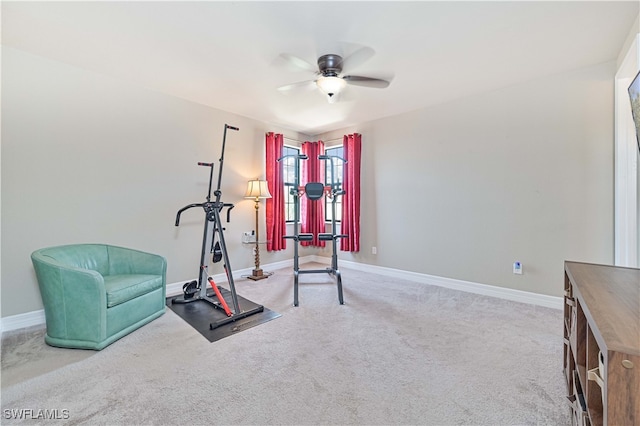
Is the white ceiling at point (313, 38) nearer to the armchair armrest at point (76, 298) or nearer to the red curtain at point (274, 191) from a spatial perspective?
the red curtain at point (274, 191)

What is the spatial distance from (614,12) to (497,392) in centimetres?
277

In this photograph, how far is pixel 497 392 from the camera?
5.46 feet

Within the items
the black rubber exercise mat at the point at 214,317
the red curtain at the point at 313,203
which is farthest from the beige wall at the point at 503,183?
the black rubber exercise mat at the point at 214,317

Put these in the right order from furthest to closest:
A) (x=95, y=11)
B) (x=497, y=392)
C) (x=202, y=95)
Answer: (x=202, y=95) → (x=95, y=11) → (x=497, y=392)

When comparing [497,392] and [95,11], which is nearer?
[497,392]

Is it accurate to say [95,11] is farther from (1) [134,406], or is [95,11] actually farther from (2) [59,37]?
(1) [134,406]

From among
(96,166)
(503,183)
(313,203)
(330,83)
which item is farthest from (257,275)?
(503,183)

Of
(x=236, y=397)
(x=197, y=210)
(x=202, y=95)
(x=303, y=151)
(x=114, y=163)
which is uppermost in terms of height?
(x=202, y=95)

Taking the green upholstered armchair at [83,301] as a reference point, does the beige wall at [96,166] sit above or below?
above

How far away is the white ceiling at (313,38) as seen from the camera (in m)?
1.94

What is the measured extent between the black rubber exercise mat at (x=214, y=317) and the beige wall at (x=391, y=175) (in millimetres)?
729

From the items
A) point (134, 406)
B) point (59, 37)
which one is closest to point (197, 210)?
point (59, 37)

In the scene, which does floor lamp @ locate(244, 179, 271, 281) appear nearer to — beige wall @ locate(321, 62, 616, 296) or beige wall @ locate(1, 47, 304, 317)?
beige wall @ locate(1, 47, 304, 317)

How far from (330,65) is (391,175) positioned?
2271 millimetres
